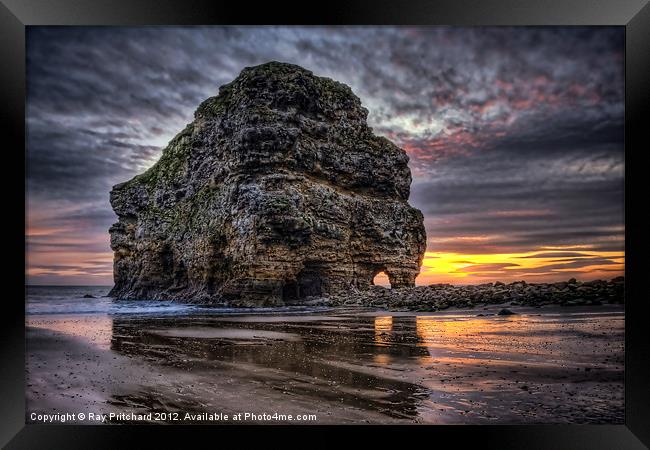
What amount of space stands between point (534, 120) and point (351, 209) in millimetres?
12903

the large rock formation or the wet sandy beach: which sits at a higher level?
the large rock formation

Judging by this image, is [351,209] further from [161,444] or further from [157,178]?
[161,444]

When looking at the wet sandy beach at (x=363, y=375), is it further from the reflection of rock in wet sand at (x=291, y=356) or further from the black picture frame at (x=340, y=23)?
the black picture frame at (x=340, y=23)

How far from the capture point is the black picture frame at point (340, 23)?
4.74 metres

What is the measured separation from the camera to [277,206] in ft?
55.1

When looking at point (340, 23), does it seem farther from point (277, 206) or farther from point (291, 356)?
point (277, 206)

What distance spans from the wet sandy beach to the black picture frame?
7.4 inches

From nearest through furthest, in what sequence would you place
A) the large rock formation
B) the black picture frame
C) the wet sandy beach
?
the wet sandy beach
the black picture frame
the large rock formation

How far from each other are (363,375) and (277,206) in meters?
12.4

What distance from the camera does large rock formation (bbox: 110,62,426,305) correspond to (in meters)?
16.9

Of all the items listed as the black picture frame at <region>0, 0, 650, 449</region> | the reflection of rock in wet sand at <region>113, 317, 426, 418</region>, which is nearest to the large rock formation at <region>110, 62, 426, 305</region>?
the reflection of rock in wet sand at <region>113, 317, 426, 418</region>

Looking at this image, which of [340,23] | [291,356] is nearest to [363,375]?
[291,356]

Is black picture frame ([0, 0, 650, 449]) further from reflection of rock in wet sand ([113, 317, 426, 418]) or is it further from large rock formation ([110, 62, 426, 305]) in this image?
large rock formation ([110, 62, 426, 305])

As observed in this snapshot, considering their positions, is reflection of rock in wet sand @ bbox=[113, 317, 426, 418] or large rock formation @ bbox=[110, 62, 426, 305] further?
large rock formation @ bbox=[110, 62, 426, 305]
